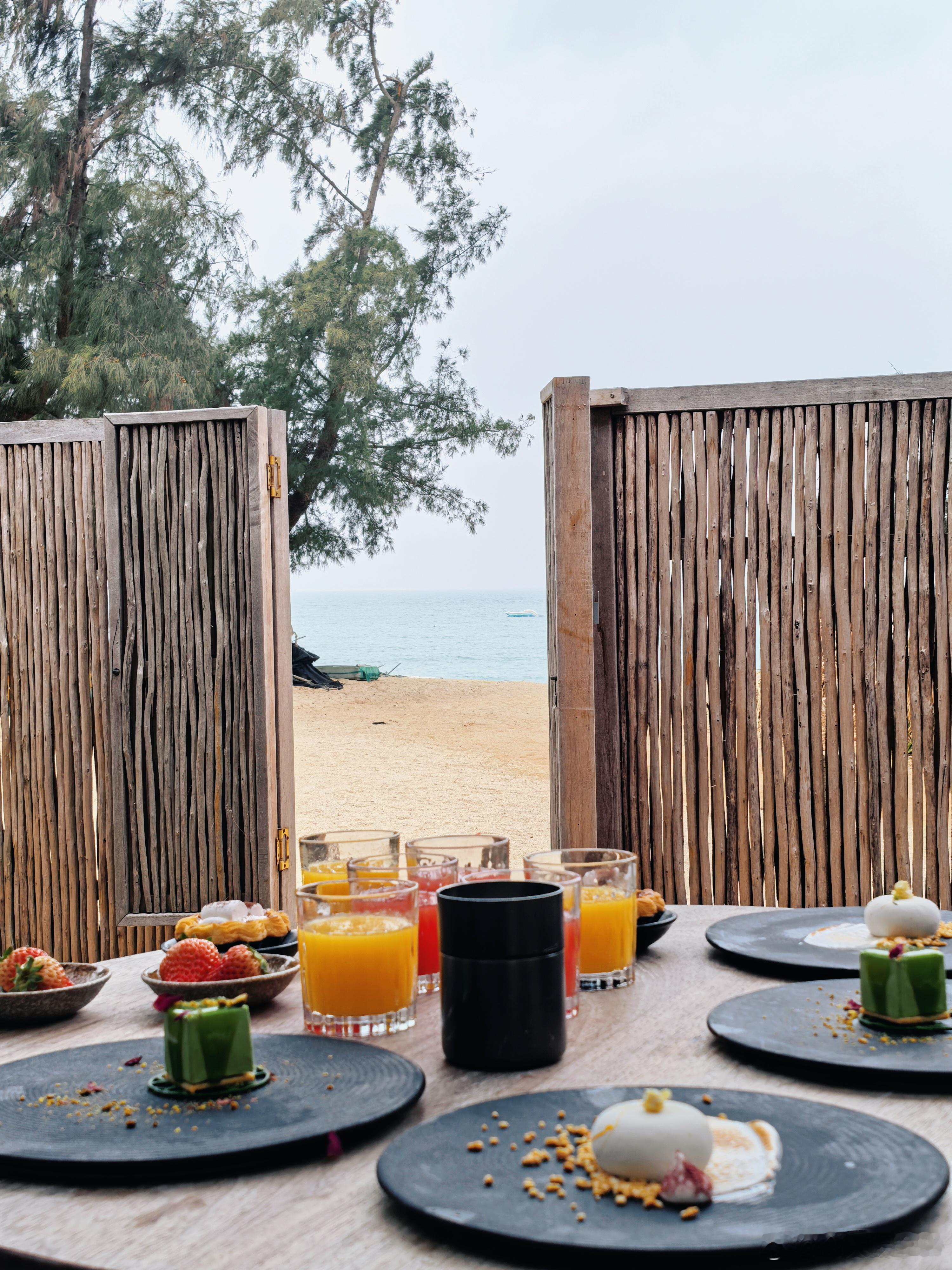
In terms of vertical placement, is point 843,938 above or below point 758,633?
below

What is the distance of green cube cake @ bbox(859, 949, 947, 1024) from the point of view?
1.17 m

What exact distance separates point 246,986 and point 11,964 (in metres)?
0.29

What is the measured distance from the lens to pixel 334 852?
1562mm

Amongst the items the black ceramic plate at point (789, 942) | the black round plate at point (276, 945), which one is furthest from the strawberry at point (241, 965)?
the black ceramic plate at point (789, 942)

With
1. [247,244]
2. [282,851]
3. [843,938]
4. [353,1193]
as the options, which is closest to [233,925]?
[353,1193]

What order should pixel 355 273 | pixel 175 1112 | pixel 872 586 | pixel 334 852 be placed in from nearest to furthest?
pixel 175 1112, pixel 334 852, pixel 872 586, pixel 355 273

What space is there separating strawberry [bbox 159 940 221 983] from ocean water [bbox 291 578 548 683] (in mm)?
12249

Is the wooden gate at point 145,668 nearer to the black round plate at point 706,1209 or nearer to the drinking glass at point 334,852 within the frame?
the drinking glass at point 334,852

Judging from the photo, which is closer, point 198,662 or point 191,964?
point 191,964

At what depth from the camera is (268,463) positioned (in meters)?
3.32

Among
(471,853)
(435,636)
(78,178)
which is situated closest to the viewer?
(471,853)

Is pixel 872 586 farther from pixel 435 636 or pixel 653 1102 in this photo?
pixel 435 636

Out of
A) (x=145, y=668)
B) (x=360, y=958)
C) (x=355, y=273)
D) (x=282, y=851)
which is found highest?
(x=355, y=273)

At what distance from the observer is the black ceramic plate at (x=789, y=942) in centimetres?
145
